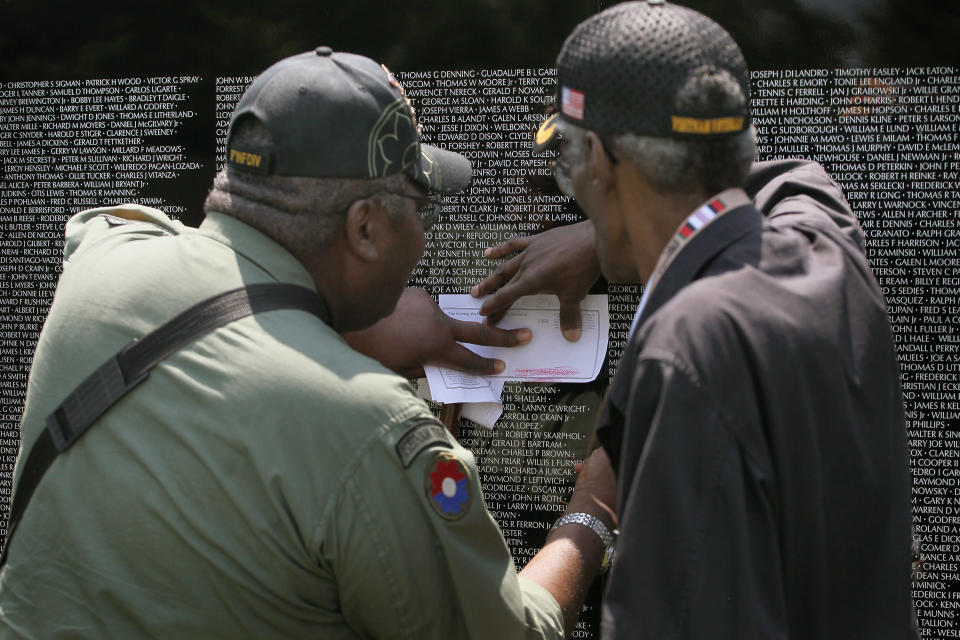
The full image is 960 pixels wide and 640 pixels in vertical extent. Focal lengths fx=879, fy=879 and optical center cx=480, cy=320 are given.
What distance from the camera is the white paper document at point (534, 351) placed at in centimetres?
276

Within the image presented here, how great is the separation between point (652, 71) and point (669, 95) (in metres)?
0.05

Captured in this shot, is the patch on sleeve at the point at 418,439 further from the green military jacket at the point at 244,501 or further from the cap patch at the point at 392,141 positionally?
the cap patch at the point at 392,141

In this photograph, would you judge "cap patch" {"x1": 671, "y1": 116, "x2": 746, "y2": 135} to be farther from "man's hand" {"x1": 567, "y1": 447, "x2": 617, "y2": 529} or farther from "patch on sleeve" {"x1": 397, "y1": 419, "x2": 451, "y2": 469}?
"man's hand" {"x1": 567, "y1": 447, "x2": 617, "y2": 529}

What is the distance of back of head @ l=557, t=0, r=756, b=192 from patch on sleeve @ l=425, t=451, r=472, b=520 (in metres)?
0.66

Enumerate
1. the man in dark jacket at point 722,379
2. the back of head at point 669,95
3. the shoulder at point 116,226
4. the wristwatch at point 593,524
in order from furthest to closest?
1. the wristwatch at point 593,524
2. the shoulder at point 116,226
3. the back of head at point 669,95
4. the man in dark jacket at point 722,379

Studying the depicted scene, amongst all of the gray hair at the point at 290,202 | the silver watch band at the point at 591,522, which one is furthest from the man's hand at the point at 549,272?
the gray hair at the point at 290,202

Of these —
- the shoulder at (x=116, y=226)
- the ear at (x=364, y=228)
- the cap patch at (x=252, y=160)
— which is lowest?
the shoulder at (x=116, y=226)

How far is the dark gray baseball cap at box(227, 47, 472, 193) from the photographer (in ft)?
6.20

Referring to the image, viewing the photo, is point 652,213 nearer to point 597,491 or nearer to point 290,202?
point 290,202

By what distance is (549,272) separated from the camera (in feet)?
8.79

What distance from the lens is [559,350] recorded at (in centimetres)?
279

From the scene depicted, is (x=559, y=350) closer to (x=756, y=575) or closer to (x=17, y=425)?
(x=756, y=575)

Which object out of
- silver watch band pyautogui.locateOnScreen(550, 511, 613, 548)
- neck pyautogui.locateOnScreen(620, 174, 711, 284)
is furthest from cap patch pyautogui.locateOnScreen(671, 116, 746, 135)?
silver watch band pyautogui.locateOnScreen(550, 511, 613, 548)

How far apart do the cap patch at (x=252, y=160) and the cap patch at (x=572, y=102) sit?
0.65 m
